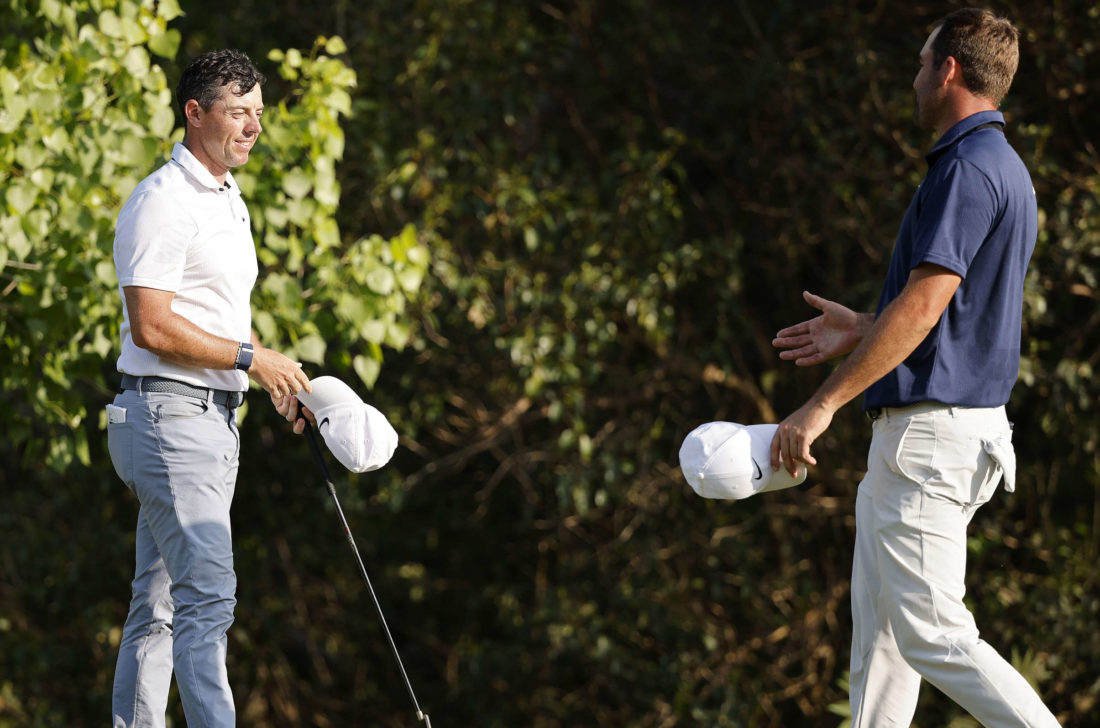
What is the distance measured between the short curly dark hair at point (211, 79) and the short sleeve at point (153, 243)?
0.29 meters

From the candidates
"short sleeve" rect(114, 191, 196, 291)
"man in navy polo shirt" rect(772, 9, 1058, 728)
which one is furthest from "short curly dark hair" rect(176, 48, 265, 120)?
"man in navy polo shirt" rect(772, 9, 1058, 728)

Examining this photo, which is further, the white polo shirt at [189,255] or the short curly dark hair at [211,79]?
the short curly dark hair at [211,79]

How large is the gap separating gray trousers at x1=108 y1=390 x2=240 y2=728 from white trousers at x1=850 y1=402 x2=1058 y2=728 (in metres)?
1.58

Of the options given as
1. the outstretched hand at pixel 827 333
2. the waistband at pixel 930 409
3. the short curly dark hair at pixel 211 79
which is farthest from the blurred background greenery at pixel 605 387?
the waistband at pixel 930 409

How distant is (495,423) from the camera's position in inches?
288

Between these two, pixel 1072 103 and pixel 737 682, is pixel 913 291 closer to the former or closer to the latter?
pixel 1072 103

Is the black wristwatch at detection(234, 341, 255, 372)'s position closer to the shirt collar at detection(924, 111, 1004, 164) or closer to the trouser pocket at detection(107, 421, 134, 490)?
the trouser pocket at detection(107, 421, 134, 490)

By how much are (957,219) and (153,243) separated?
6.09 feet

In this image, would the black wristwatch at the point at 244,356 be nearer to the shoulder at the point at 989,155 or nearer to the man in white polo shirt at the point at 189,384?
the man in white polo shirt at the point at 189,384

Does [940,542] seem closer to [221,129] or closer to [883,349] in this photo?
[883,349]

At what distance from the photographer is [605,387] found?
732 cm

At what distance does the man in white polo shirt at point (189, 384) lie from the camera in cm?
316

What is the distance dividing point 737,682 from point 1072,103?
338 centimetres

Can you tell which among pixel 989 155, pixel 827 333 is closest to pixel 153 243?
pixel 827 333
